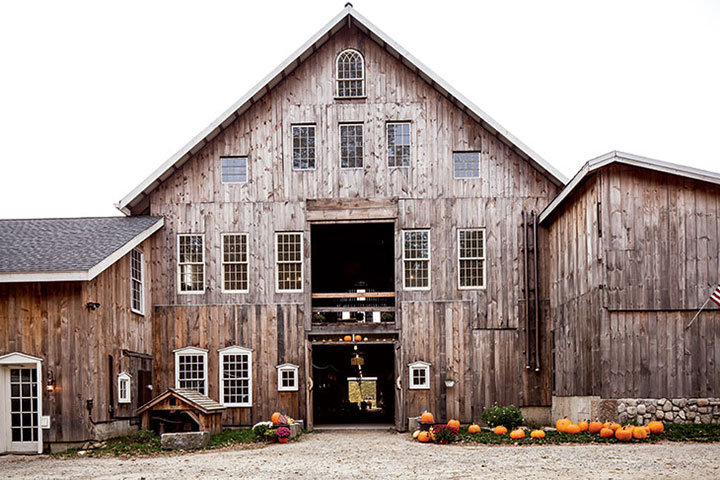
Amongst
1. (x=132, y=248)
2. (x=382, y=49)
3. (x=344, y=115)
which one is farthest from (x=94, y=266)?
(x=382, y=49)

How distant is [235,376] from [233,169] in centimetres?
591

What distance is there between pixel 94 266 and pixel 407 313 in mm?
8821

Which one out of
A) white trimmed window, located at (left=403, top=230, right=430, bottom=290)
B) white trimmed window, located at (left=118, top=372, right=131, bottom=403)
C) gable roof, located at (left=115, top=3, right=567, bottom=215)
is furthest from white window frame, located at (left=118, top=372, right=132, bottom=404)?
white trimmed window, located at (left=403, top=230, right=430, bottom=290)

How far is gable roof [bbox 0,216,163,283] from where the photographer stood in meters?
18.7

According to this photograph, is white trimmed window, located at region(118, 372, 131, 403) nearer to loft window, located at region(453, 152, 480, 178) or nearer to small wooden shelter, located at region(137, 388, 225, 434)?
small wooden shelter, located at region(137, 388, 225, 434)

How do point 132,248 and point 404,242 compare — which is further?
point 404,242

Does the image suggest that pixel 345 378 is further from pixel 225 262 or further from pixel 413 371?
pixel 225 262

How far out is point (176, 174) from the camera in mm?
24250

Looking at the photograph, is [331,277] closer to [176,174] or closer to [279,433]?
[176,174]

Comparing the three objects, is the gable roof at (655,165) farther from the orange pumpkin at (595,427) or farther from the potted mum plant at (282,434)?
the potted mum plant at (282,434)

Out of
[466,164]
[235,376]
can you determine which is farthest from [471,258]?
[235,376]

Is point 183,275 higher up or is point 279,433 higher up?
point 183,275

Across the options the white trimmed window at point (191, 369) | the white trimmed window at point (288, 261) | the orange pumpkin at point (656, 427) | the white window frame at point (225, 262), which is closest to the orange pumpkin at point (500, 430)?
the orange pumpkin at point (656, 427)

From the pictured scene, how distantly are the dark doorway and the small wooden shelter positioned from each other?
31.8ft
